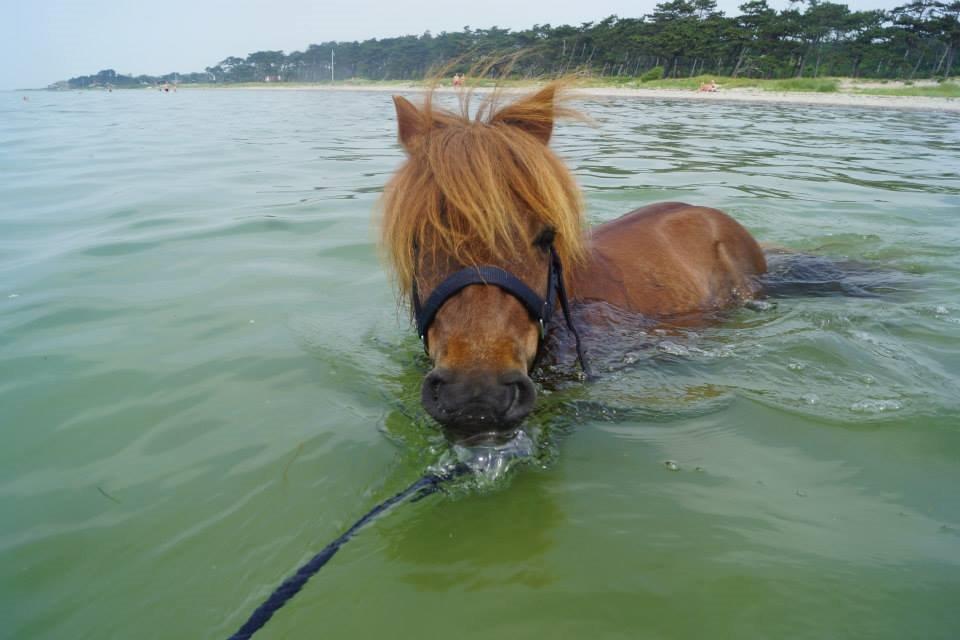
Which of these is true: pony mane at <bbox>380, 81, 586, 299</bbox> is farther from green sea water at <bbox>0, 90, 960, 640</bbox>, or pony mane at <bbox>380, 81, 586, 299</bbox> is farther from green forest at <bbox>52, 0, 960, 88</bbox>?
green forest at <bbox>52, 0, 960, 88</bbox>

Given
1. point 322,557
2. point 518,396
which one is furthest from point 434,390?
point 322,557

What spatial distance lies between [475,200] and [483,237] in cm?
19

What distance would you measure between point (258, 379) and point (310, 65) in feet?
569

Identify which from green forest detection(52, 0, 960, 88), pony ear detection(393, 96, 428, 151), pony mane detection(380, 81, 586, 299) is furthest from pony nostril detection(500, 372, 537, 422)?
green forest detection(52, 0, 960, 88)

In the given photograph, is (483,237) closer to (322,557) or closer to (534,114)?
(534,114)

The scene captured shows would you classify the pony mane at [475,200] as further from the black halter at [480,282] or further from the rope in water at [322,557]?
the rope in water at [322,557]

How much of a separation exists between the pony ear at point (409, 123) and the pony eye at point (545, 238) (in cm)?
94

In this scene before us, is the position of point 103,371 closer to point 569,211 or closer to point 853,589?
point 569,211

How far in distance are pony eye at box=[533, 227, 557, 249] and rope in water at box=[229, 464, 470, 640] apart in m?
1.08

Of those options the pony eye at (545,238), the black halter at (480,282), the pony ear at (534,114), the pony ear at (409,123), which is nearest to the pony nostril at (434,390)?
the black halter at (480,282)

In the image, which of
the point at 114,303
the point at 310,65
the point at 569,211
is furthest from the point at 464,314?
the point at 310,65

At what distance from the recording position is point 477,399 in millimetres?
2193

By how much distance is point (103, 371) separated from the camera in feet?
12.5

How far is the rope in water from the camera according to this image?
6.10 feet
